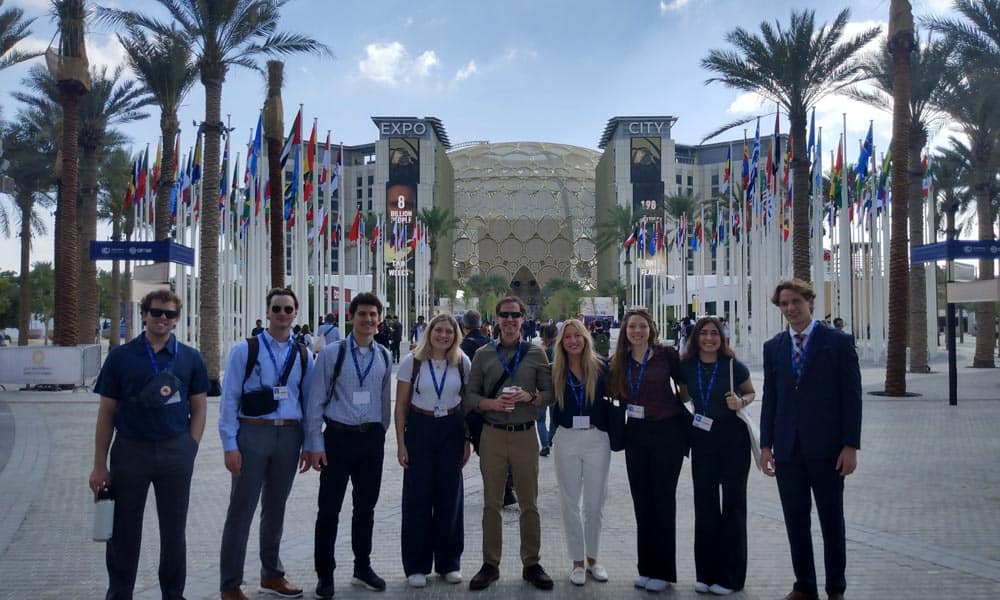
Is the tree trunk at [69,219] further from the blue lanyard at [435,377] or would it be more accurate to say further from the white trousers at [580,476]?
the white trousers at [580,476]

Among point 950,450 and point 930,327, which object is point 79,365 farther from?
point 930,327

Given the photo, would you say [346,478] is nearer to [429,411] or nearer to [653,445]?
[429,411]

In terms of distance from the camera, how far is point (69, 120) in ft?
65.4

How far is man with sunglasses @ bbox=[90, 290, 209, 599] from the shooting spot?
4.34 meters

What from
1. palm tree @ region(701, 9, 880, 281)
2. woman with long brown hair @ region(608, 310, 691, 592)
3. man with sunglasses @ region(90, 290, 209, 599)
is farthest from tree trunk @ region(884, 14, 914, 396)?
man with sunglasses @ region(90, 290, 209, 599)

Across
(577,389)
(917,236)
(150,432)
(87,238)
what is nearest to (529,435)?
(577,389)

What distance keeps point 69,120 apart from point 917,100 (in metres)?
21.7

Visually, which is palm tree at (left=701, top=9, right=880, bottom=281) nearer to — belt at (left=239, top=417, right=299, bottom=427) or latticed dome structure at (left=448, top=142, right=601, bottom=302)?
belt at (left=239, top=417, right=299, bottom=427)

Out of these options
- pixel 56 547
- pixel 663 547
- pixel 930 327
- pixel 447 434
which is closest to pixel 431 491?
pixel 447 434

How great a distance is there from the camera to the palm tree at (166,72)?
21266 mm

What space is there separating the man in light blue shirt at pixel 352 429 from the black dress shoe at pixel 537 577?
912 mm

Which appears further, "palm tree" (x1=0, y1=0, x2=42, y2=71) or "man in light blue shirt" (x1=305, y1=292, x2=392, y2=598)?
"palm tree" (x1=0, y1=0, x2=42, y2=71)

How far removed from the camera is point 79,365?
19.2 meters

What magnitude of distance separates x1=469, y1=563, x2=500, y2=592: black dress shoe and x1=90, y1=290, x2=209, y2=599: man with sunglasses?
5.67 ft
